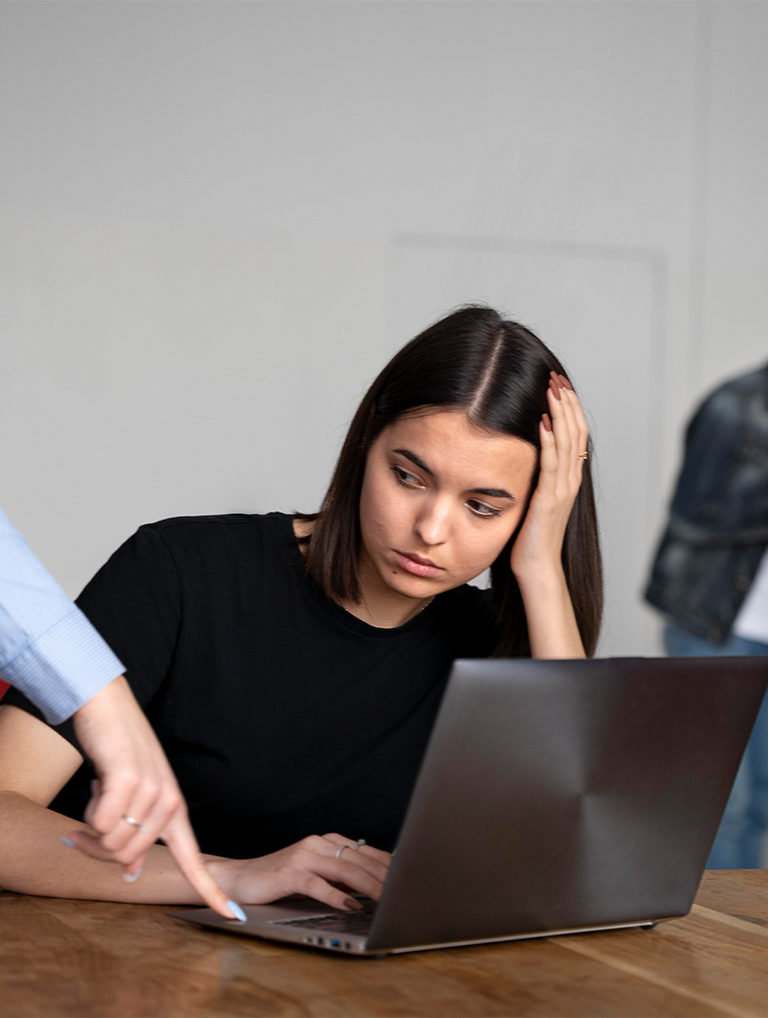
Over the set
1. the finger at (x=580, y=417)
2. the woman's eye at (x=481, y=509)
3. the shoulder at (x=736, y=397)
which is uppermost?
the shoulder at (x=736, y=397)

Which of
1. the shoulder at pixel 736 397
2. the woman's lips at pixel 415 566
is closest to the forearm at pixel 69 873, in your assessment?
the woman's lips at pixel 415 566

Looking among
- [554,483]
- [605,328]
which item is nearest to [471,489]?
[554,483]

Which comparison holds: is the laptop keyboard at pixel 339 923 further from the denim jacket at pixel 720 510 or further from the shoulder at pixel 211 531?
the denim jacket at pixel 720 510

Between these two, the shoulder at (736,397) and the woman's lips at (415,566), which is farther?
the shoulder at (736,397)

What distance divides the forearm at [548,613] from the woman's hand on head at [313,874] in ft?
1.59

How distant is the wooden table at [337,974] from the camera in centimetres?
72

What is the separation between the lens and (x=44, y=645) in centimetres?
77

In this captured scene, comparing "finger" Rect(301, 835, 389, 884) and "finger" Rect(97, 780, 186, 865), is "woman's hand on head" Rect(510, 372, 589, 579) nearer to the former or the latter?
"finger" Rect(301, 835, 389, 884)

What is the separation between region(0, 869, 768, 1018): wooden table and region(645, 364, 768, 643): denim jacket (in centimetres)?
172

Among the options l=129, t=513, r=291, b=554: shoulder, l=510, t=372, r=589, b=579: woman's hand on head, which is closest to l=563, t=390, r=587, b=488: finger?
l=510, t=372, r=589, b=579: woman's hand on head

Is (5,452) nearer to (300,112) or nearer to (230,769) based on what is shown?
(300,112)

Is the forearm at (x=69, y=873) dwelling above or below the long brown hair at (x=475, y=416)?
below

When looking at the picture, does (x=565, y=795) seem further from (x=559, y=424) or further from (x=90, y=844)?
(x=559, y=424)

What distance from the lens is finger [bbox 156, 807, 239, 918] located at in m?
0.80
